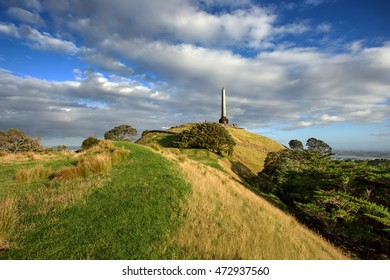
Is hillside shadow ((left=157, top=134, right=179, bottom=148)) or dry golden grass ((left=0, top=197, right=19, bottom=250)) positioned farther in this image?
hillside shadow ((left=157, top=134, right=179, bottom=148))

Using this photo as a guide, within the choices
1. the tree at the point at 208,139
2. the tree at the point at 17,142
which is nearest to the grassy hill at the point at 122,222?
the tree at the point at 208,139

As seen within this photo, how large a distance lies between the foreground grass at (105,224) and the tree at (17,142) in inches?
1980

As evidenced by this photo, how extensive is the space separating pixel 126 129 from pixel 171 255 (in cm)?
6448

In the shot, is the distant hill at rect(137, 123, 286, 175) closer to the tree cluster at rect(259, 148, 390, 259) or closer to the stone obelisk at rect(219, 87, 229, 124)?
the stone obelisk at rect(219, 87, 229, 124)

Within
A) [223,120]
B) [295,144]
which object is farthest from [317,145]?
[223,120]

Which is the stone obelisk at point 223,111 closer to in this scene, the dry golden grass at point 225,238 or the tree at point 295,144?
the tree at point 295,144

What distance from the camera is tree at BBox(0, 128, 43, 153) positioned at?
164ft

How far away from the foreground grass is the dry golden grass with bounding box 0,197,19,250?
0.18 m

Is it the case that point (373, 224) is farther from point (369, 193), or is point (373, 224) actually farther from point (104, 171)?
point (104, 171)

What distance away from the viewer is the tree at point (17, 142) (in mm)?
49938

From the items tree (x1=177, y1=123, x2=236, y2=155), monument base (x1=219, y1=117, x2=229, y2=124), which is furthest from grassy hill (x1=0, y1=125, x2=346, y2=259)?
monument base (x1=219, y1=117, x2=229, y2=124)

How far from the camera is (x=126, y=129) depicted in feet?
221

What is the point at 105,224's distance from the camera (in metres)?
6.87
